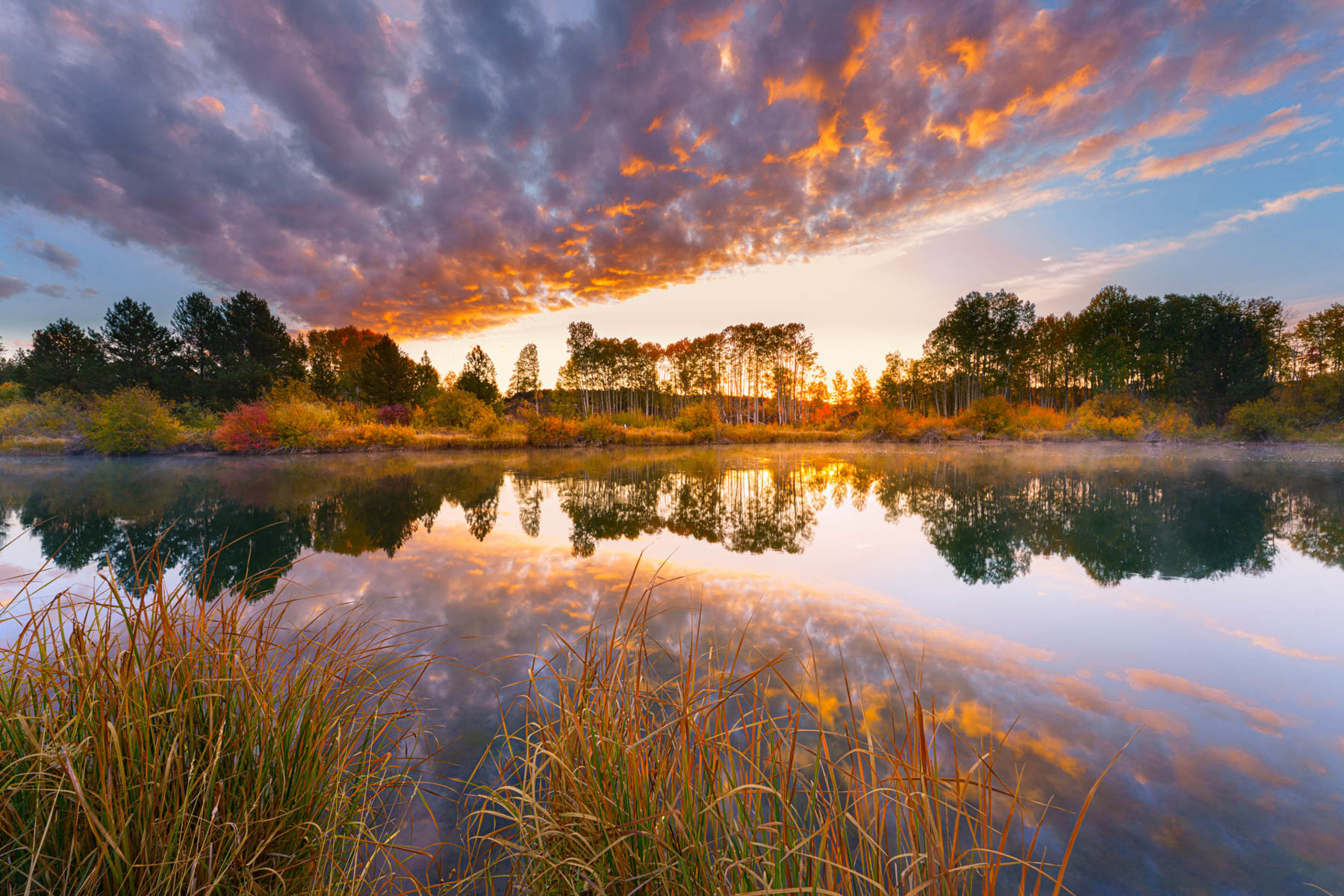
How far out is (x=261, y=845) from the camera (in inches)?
61.2

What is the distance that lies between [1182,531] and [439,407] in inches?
1506

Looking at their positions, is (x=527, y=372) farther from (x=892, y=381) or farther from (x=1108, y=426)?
(x=1108, y=426)

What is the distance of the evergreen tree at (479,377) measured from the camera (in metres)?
49.0

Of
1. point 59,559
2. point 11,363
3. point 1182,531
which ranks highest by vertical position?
point 11,363

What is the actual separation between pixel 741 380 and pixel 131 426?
147 ft

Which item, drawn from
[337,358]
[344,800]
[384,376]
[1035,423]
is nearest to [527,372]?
[384,376]

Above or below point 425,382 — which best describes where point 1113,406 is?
below

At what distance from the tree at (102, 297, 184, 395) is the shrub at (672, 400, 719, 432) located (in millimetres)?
34982

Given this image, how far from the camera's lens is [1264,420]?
84.6 ft

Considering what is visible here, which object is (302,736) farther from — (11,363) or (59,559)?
(11,363)

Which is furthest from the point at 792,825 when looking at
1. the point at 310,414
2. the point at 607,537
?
the point at 310,414

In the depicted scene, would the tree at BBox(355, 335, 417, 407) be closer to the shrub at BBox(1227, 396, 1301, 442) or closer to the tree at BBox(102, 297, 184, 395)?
the tree at BBox(102, 297, 184, 395)

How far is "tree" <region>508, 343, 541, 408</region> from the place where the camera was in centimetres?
5366

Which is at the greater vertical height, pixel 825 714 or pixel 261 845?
pixel 261 845
